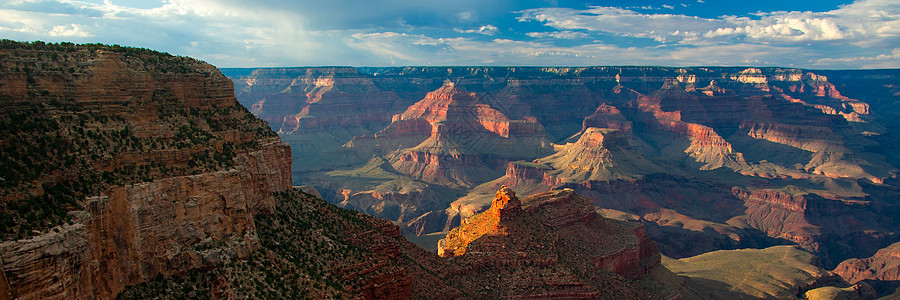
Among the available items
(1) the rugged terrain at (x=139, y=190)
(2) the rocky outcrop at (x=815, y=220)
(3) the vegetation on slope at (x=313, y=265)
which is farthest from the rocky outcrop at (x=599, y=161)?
(1) the rugged terrain at (x=139, y=190)

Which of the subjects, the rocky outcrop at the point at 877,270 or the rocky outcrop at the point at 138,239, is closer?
the rocky outcrop at the point at 138,239

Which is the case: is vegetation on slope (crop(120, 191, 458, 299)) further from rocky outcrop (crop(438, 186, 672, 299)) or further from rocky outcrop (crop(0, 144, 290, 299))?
rocky outcrop (crop(438, 186, 672, 299))

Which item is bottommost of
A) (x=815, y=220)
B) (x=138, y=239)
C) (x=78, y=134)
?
(x=815, y=220)

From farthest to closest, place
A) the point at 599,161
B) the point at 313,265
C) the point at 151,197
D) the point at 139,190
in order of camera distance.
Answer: the point at 599,161, the point at 313,265, the point at 151,197, the point at 139,190

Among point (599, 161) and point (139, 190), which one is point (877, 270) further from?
point (139, 190)

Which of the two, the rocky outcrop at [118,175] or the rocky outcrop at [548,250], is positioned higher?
the rocky outcrop at [118,175]

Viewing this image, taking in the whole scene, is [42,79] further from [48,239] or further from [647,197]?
[647,197]

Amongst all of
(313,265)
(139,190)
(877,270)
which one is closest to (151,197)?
(139,190)

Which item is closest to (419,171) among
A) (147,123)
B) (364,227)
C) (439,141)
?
(439,141)

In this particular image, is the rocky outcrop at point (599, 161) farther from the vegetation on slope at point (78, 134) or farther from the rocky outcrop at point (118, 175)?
the vegetation on slope at point (78, 134)
